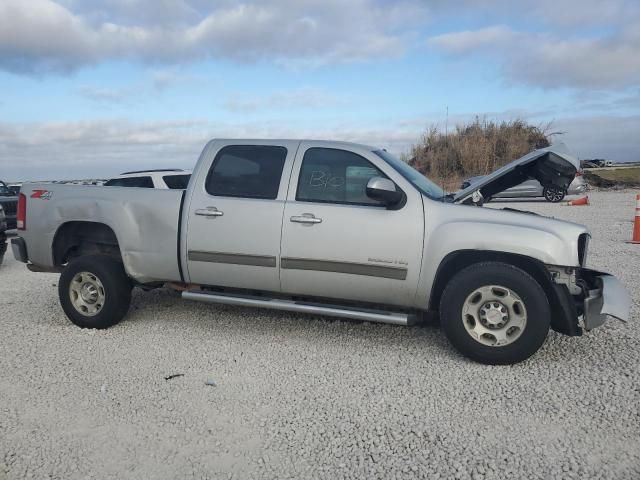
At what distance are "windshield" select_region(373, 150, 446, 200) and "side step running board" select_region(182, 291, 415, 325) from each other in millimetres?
1127

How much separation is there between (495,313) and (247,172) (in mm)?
2657

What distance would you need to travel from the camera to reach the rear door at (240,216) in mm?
5391

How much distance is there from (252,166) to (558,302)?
3040 mm

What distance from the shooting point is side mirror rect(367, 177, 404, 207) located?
485 centimetres

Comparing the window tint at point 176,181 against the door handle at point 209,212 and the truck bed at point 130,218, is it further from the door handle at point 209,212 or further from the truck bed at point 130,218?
the door handle at point 209,212

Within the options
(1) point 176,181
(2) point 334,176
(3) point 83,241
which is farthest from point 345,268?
(1) point 176,181

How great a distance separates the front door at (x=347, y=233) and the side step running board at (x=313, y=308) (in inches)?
5.1

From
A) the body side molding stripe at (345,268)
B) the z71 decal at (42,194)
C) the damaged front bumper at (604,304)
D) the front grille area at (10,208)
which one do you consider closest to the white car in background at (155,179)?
the z71 decal at (42,194)

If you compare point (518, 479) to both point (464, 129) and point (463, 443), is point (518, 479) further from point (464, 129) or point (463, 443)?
point (464, 129)

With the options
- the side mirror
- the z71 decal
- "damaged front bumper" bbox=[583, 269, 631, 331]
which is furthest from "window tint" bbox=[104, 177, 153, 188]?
"damaged front bumper" bbox=[583, 269, 631, 331]

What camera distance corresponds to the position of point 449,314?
188 inches

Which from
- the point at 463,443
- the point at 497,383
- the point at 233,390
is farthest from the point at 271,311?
the point at 463,443

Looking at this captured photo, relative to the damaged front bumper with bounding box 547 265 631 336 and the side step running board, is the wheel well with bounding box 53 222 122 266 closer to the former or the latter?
the side step running board

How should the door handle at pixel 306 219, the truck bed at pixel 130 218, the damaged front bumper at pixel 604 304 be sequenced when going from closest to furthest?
the damaged front bumper at pixel 604 304 < the door handle at pixel 306 219 < the truck bed at pixel 130 218
